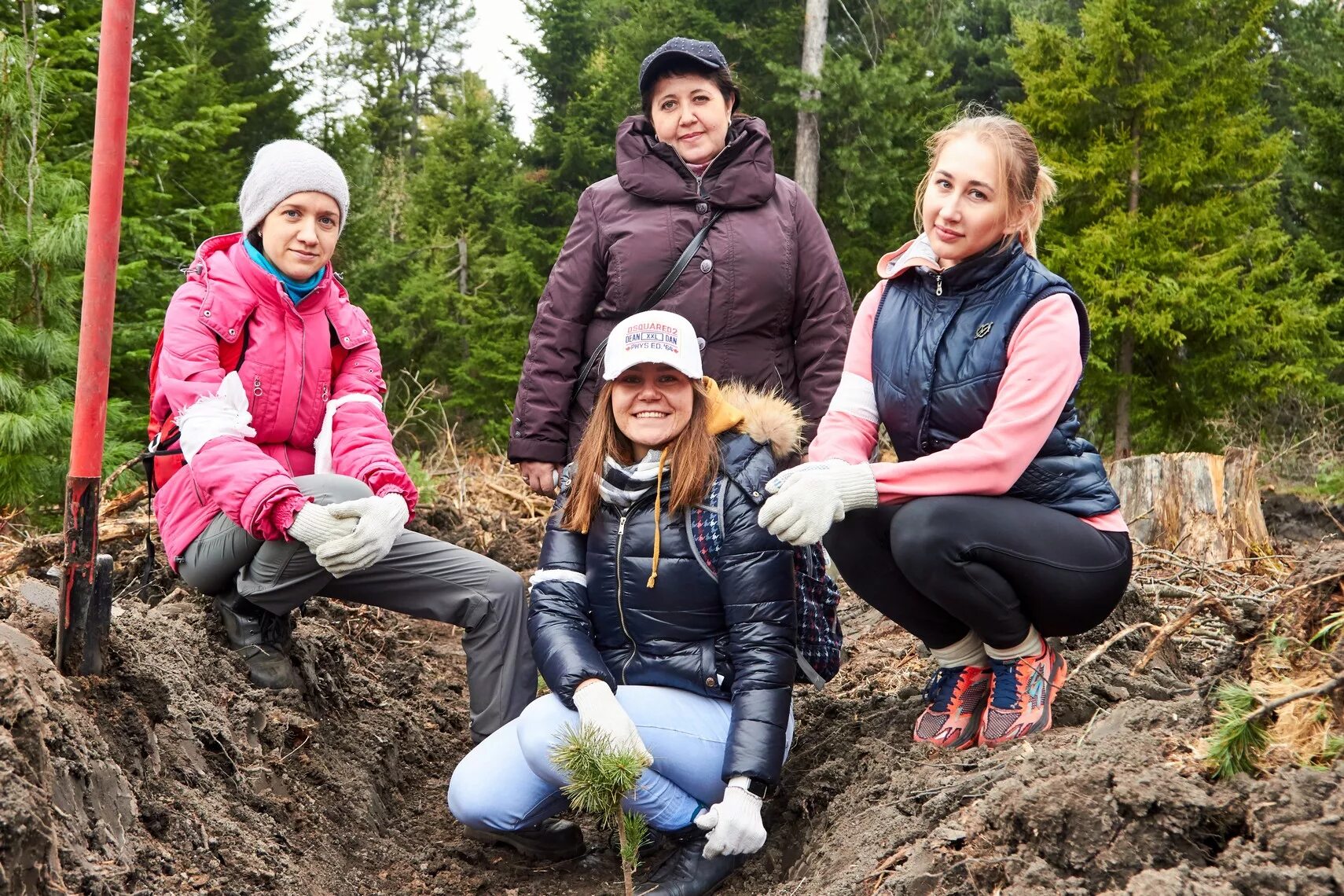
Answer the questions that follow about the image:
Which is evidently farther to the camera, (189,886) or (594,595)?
(594,595)

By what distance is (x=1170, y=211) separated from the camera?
10.3 meters

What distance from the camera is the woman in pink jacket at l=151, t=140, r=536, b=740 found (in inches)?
120

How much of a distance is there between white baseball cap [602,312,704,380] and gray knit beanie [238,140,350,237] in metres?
1.05

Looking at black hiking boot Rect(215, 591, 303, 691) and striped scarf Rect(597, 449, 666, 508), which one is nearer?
striped scarf Rect(597, 449, 666, 508)

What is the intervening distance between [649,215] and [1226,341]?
8.57m

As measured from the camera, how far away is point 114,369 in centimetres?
856

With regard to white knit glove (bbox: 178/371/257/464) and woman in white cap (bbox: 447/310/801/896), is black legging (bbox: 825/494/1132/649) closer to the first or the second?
woman in white cap (bbox: 447/310/801/896)

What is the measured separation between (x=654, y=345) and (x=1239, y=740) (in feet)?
5.21

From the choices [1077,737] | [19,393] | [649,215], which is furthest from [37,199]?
[1077,737]

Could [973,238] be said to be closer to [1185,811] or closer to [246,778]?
[1185,811]

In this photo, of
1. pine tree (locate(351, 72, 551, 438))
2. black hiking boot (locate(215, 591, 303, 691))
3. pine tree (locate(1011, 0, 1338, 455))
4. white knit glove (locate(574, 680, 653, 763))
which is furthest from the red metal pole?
pine tree (locate(351, 72, 551, 438))

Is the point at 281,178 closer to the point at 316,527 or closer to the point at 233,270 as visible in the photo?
the point at 233,270

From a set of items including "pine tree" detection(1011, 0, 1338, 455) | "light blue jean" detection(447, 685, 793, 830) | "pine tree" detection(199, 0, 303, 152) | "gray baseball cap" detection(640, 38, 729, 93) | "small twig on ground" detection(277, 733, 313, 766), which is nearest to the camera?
"light blue jean" detection(447, 685, 793, 830)

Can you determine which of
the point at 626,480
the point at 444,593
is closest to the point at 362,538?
the point at 444,593
